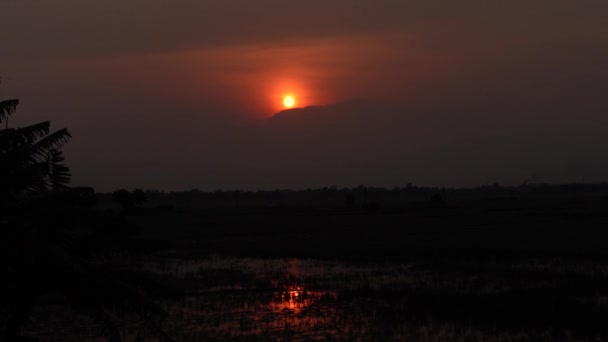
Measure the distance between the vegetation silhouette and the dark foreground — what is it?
1.03ft

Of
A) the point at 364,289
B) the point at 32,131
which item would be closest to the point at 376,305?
the point at 364,289

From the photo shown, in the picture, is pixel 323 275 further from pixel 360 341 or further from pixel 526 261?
pixel 360 341

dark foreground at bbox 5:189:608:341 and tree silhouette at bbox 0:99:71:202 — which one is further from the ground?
tree silhouette at bbox 0:99:71:202

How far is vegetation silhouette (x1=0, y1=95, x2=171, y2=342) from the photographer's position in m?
7.49

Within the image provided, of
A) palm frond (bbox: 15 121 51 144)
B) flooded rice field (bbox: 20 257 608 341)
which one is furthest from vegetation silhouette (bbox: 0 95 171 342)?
flooded rice field (bbox: 20 257 608 341)

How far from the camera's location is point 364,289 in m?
23.3

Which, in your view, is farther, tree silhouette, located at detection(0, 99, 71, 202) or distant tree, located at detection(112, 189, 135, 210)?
distant tree, located at detection(112, 189, 135, 210)

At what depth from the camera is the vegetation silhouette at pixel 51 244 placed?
295 inches

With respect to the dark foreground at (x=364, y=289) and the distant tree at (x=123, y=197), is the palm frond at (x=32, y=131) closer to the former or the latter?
the dark foreground at (x=364, y=289)

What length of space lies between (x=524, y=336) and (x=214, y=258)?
72.6ft

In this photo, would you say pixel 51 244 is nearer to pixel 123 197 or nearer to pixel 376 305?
pixel 376 305

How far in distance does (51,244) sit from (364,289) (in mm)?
16631

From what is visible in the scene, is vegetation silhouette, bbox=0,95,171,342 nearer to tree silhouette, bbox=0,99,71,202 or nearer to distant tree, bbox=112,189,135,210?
tree silhouette, bbox=0,99,71,202

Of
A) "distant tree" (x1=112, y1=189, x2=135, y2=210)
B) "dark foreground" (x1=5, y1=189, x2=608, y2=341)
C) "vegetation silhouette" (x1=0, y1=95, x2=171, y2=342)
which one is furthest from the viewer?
"distant tree" (x1=112, y1=189, x2=135, y2=210)
